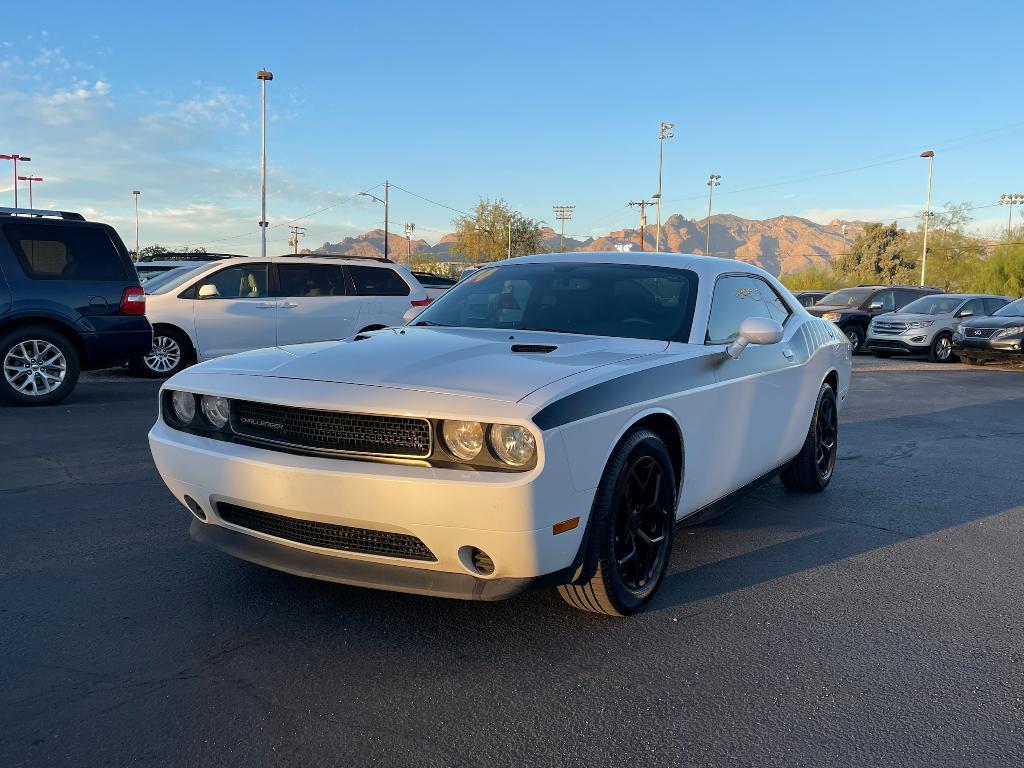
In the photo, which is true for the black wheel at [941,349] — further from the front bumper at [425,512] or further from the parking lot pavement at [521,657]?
the front bumper at [425,512]

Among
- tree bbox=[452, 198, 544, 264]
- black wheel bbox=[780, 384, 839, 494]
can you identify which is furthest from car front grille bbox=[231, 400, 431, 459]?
tree bbox=[452, 198, 544, 264]

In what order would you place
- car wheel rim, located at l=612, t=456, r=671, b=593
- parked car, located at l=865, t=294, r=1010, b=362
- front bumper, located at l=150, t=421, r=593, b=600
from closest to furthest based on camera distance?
front bumper, located at l=150, t=421, r=593, b=600, car wheel rim, located at l=612, t=456, r=671, b=593, parked car, located at l=865, t=294, r=1010, b=362

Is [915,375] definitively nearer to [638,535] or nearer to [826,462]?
[826,462]

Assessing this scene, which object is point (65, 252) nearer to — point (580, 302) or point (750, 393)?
point (580, 302)

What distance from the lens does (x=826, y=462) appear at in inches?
235

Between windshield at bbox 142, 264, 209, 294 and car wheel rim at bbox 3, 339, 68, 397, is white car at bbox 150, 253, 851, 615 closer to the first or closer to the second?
car wheel rim at bbox 3, 339, 68, 397

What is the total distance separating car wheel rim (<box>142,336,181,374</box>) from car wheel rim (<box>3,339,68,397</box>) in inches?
101

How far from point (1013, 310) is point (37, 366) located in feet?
57.0

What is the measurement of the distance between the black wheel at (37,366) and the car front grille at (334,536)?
648cm

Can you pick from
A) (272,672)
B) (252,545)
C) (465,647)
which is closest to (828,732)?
(465,647)

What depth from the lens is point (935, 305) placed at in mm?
19844

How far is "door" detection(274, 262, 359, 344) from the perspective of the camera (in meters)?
11.8

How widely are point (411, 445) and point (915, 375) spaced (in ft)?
45.9

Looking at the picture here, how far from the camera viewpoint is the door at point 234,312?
37.8ft
